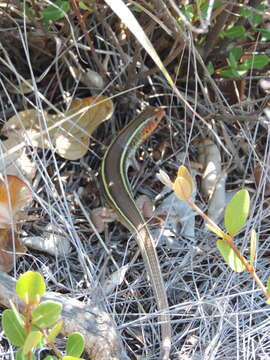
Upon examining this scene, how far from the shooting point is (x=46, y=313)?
0.95 m

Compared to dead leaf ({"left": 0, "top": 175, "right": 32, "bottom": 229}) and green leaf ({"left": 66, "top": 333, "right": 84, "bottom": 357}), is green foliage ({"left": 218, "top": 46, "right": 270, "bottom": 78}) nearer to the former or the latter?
dead leaf ({"left": 0, "top": 175, "right": 32, "bottom": 229})

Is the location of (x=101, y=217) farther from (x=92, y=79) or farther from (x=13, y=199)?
(x=92, y=79)

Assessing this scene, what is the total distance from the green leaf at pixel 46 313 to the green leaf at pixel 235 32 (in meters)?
1.46

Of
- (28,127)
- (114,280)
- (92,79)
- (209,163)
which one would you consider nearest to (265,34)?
(209,163)

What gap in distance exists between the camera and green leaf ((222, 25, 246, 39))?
6.84 ft

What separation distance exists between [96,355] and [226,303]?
42 centimetres

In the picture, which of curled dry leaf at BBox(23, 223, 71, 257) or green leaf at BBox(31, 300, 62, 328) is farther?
curled dry leaf at BBox(23, 223, 71, 257)

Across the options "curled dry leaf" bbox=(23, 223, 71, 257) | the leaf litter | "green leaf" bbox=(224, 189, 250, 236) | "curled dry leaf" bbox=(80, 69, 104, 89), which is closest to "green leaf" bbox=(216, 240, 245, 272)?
"green leaf" bbox=(224, 189, 250, 236)

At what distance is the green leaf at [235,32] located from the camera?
6.84ft

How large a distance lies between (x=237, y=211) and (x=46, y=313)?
1.23 ft

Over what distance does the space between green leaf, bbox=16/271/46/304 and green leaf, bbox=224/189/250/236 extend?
35cm

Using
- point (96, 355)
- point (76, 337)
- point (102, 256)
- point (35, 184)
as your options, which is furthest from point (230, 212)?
point (35, 184)

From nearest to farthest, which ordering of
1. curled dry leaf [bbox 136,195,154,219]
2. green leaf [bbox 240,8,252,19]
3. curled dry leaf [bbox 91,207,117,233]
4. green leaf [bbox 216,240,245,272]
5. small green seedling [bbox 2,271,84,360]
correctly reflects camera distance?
small green seedling [bbox 2,271,84,360]
green leaf [bbox 216,240,245,272]
green leaf [bbox 240,8,252,19]
curled dry leaf [bbox 91,207,117,233]
curled dry leaf [bbox 136,195,154,219]

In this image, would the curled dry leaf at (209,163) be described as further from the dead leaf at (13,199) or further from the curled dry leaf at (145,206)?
the dead leaf at (13,199)
